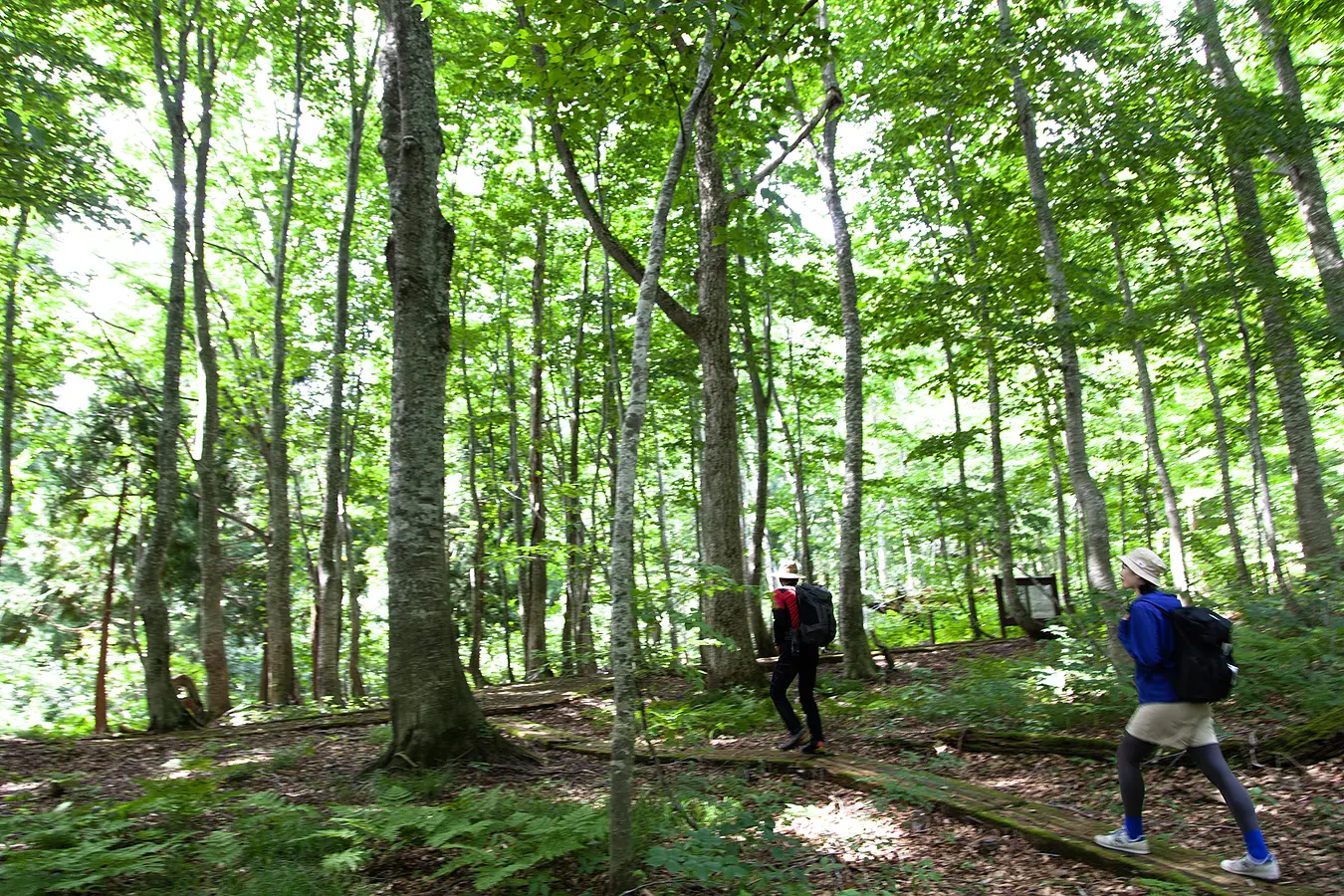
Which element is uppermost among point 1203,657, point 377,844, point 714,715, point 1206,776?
point 1203,657

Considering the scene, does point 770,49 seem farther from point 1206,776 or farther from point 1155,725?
point 1206,776

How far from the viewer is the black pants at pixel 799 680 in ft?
22.7

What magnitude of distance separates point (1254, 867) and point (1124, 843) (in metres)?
0.59

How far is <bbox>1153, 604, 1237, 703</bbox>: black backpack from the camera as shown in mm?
3990

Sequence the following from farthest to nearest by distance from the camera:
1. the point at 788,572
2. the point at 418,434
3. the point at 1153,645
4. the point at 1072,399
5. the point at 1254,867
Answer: the point at 1072,399, the point at 788,572, the point at 418,434, the point at 1153,645, the point at 1254,867

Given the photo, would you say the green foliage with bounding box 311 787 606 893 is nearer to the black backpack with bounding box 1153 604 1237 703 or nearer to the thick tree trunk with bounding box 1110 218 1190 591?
the black backpack with bounding box 1153 604 1237 703

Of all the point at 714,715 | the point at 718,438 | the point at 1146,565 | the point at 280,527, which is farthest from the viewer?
the point at 280,527

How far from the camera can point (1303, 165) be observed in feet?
34.2

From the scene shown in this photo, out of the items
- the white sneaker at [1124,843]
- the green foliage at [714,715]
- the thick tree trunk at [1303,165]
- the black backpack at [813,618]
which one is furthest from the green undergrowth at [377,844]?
the thick tree trunk at [1303,165]

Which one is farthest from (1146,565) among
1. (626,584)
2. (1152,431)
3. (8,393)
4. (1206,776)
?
(8,393)

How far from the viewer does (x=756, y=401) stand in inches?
632

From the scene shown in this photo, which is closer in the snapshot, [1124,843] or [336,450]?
[1124,843]

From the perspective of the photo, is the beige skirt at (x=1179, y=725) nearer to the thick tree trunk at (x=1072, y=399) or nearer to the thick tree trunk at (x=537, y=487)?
the thick tree trunk at (x=1072, y=399)

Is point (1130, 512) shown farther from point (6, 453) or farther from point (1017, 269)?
point (6, 453)
